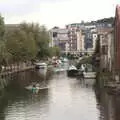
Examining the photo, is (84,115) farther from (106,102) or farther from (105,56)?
(105,56)

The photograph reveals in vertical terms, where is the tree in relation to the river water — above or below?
above

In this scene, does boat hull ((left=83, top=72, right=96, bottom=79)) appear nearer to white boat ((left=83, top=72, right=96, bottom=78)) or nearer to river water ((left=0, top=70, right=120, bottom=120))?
white boat ((left=83, top=72, right=96, bottom=78))

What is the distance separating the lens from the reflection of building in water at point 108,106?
51.0m

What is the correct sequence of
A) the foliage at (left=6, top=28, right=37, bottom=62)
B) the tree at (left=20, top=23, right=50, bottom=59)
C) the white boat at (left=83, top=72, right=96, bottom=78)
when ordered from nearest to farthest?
the white boat at (left=83, top=72, right=96, bottom=78) → the foliage at (left=6, top=28, right=37, bottom=62) → the tree at (left=20, top=23, right=50, bottom=59)

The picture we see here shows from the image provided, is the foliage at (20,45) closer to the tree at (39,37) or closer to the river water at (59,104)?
the tree at (39,37)

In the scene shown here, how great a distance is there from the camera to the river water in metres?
52.2

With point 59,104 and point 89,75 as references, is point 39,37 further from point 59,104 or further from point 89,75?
point 59,104

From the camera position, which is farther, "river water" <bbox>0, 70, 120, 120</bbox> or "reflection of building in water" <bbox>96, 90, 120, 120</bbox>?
"river water" <bbox>0, 70, 120, 120</bbox>

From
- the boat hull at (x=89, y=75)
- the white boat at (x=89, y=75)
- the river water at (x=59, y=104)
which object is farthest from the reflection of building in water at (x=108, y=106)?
the white boat at (x=89, y=75)

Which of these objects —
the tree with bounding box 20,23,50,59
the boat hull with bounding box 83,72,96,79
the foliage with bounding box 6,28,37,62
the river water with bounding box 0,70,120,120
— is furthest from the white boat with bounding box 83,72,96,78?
the tree with bounding box 20,23,50,59

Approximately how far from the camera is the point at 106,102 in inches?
2377

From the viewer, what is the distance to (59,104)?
Answer: 6072cm

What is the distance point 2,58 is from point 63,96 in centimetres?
1219

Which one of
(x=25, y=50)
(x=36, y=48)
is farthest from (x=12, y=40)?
(x=36, y=48)
